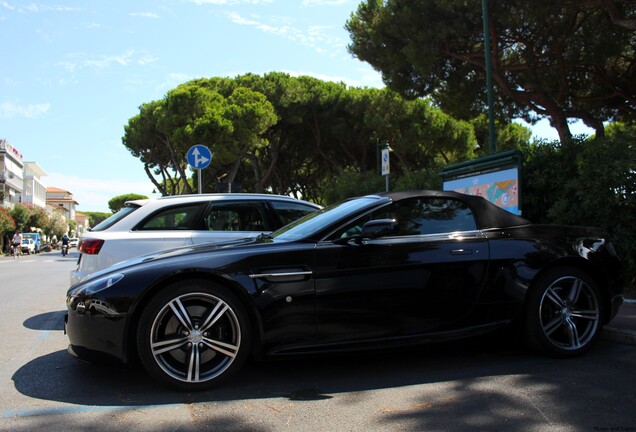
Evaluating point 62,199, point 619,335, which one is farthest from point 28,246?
point 62,199

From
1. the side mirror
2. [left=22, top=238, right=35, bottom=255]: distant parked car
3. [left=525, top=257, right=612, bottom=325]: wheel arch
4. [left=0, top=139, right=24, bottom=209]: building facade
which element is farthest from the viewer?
[left=0, top=139, right=24, bottom=209]: building facade

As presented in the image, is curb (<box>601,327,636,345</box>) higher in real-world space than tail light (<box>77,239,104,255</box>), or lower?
lower

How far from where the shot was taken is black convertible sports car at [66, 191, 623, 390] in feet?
11.7

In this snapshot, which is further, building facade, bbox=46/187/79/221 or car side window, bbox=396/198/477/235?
building facade, bbox=46/187/79/221

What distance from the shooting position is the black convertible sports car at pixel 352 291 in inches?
140

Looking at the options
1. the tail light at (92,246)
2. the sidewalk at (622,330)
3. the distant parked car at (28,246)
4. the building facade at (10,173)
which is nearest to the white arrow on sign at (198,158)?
the tail light at (92,246)

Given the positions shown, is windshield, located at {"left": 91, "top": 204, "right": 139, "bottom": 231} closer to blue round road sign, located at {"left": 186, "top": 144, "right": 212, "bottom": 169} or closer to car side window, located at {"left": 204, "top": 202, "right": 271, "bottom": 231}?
car side window, located at {"left": 204, "top": 202, "right": 271, "bottom": 231}

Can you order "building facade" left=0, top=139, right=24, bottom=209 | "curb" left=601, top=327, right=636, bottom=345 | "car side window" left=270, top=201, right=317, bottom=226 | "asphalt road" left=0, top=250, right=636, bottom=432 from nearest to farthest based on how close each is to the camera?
"asphalt road" left=0, top=250, right=636, bottom=432
"curb" left=601, top=327, right=636, bottom=345
"car side window" left=270, top=201, right=317, bottom=226
"building facade" left=0, top=139, right=24, bottom=209

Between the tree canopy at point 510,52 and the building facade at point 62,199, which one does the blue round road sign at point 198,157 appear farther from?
the building facade at point 62,199

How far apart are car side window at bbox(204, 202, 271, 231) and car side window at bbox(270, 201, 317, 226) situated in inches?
7.4

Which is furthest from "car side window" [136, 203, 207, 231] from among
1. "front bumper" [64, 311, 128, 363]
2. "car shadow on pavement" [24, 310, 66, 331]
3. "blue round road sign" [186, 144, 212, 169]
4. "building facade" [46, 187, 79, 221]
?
"building facade" [46, 187, 79, 221]

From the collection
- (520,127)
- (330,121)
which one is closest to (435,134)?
(330,121)

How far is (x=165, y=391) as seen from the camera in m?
3.58

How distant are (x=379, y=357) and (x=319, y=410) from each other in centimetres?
131
